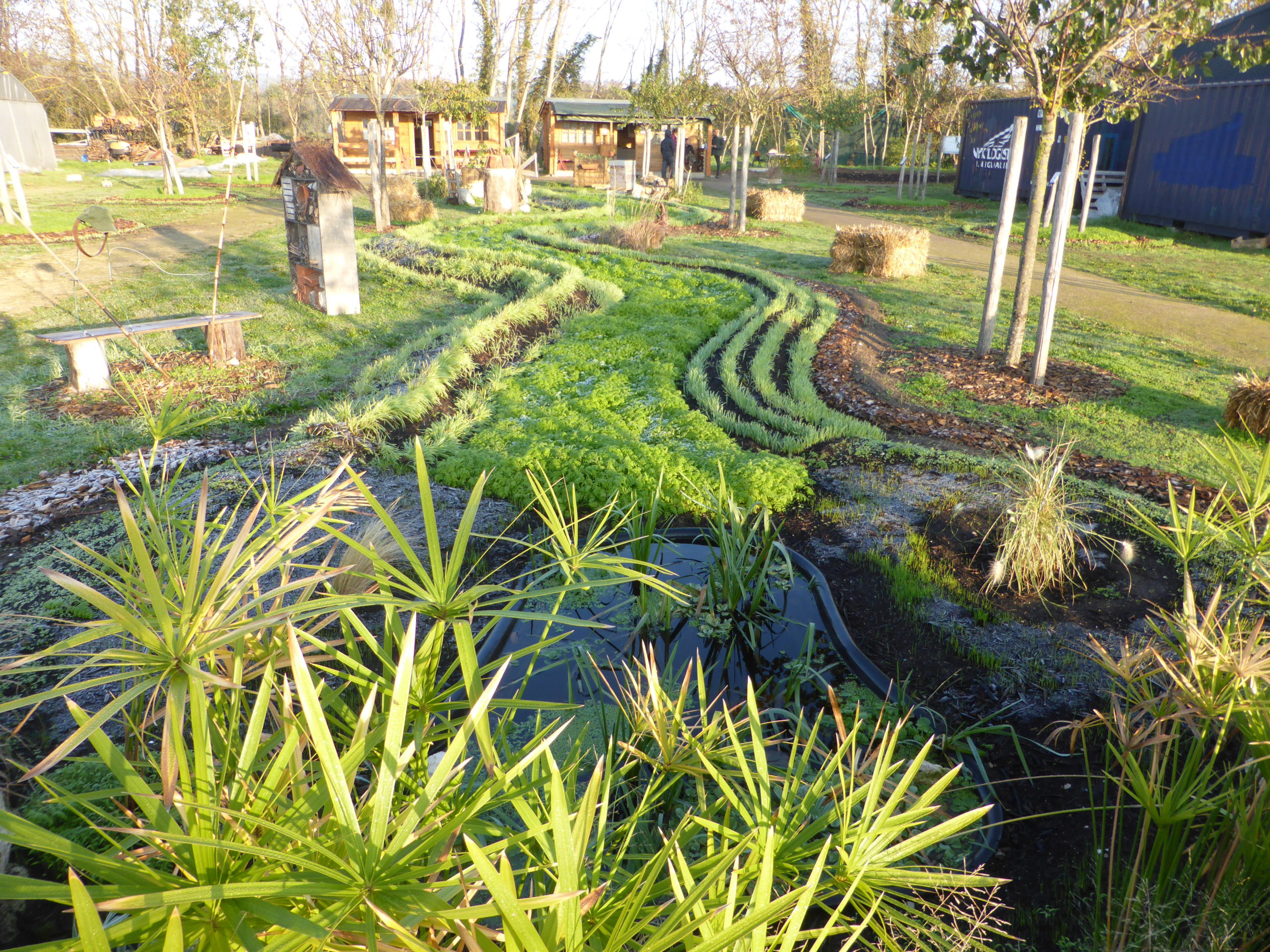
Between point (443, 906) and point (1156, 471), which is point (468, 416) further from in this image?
point (443, 906)

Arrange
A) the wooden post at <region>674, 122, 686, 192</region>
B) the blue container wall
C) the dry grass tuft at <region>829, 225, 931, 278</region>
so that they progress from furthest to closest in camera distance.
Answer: the wooden post at <region>674, 122, 686, 192</region> → the blue container wall → the dry grass tuft at <region>829, 225, 931, 278</region>

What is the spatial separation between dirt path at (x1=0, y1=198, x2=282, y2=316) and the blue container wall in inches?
688

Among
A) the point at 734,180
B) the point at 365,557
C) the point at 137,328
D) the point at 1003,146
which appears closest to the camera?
the point at 365,557

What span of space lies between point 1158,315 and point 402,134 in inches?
1020

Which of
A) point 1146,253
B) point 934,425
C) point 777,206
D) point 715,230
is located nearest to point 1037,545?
point 934,425

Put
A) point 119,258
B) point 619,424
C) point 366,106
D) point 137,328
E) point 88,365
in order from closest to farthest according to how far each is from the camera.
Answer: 1. point 619,424
2. point 137,328
3. point 88,365
4. point 119,258
5. point 366,106

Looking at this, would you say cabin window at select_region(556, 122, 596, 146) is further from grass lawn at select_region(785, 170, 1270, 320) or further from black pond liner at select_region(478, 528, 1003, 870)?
black pond liner at select_region(478, 528, 1003, 870)

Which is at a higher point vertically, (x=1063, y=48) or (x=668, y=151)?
(x=668, y=151)

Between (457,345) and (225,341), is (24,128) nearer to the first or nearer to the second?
(225,341)

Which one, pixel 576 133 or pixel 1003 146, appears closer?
pixel 1003 146

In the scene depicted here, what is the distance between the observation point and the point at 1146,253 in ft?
46.3

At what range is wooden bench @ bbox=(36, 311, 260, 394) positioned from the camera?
6.21 m

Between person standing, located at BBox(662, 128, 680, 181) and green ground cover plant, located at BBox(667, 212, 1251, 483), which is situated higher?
person standing, located at BBox(662, 128, 680, 181)

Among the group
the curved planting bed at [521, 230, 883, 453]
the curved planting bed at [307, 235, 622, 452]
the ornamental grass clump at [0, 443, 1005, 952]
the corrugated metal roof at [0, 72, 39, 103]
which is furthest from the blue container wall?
the corrugated metal roof at [0, 72, 39, 103]
